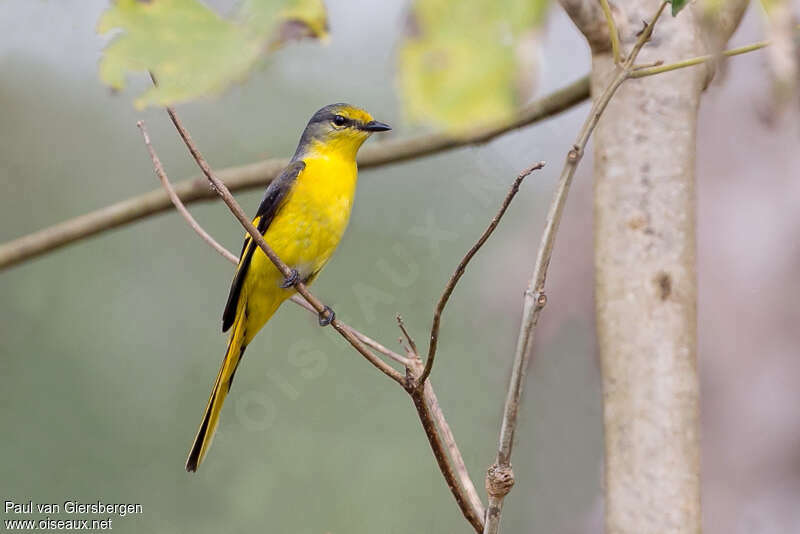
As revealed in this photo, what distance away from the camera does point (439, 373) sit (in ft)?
29.6

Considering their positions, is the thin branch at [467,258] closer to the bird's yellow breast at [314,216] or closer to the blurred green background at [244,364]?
the bird's yellow breast at [314,216]

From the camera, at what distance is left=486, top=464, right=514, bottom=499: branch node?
1.31 metres

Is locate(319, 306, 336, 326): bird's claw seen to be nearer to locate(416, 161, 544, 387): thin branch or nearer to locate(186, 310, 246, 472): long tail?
locate(416, 161, 544, 387): thin branch

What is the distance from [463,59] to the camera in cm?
64

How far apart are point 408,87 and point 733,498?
4.24 m

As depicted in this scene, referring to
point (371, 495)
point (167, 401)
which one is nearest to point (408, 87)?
point (371, 495)

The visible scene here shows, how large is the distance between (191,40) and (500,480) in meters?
0.86

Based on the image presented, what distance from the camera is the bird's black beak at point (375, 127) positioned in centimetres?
299

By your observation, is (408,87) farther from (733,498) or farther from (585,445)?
(585,445)

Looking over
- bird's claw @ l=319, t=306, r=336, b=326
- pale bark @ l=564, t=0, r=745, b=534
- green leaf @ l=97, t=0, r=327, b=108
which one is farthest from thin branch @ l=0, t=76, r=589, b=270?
green leaf @ l=97, t=0, r=327, b=108

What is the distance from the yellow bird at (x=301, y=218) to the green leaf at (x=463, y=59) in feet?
7.53

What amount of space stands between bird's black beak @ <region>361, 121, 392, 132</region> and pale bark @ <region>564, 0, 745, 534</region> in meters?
1.24

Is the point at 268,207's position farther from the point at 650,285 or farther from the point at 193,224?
the point at 650,285

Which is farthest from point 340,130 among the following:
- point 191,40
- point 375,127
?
point 191,40
